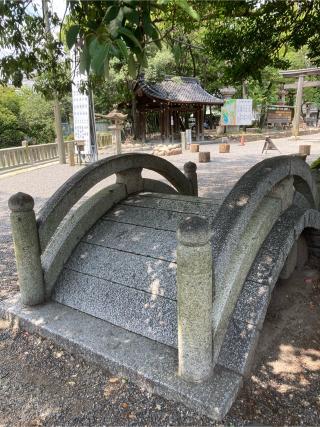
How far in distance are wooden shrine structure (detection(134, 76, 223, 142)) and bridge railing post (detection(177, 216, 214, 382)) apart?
24044mm

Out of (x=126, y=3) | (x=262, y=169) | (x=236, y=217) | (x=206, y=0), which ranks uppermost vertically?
(x=206, y=0)

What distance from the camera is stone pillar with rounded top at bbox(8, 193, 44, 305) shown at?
9.91 ft

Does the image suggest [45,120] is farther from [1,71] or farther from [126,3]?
[126,3]

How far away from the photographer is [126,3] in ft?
6.15

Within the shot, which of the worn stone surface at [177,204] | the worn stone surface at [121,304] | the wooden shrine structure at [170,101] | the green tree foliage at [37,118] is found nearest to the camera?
the worn stone surface at [121,304]

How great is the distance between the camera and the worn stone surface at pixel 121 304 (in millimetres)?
2766

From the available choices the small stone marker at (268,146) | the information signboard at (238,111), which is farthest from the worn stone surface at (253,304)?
the information signboard at (238,111)

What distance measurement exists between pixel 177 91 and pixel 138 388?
85.8ft

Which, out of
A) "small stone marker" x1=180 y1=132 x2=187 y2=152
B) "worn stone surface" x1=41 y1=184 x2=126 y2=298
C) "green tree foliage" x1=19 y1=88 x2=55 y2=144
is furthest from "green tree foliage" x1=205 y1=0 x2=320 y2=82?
"green tree foliage" x1=19 y1=88 x2=55 y2=144

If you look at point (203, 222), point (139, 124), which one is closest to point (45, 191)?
point (203, 222)

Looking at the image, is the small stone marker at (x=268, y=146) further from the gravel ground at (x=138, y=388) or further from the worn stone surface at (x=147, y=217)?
the gravel ground at (x=138, y=388)

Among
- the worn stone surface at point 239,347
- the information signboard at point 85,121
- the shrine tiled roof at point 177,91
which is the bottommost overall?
the worn stone surface at point 239,347

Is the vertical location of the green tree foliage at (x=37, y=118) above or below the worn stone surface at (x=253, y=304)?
above

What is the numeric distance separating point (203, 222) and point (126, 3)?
1.25 meters
